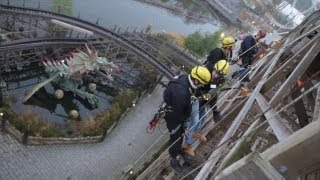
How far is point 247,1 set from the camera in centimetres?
7700

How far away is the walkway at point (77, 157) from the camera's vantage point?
1789 centimetres

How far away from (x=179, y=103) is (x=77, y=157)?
12.3 metres

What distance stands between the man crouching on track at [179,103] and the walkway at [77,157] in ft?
34.2

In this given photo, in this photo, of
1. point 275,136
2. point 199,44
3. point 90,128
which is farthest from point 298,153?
point 199,44

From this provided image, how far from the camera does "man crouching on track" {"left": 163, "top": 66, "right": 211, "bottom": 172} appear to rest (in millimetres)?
8805

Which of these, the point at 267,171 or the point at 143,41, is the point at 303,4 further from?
the point at 267,171

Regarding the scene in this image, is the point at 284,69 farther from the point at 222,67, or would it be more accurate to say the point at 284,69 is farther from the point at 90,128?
the point at 90,128

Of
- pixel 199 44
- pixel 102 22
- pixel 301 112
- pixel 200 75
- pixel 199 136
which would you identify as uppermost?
pixel 301 112

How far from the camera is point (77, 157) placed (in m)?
19.8

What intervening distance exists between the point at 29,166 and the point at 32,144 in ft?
5.00

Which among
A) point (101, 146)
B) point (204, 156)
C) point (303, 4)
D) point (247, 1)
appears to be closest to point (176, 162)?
point (204, 156)

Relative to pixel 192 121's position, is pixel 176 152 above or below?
below

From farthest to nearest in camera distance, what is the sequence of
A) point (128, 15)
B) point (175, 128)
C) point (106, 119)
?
point (128, 15), point (106, 119), point (175, 128)

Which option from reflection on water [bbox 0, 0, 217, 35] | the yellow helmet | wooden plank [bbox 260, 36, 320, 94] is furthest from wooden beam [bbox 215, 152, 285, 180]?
reflection on water [bbox 0, 0, 217, 35]
